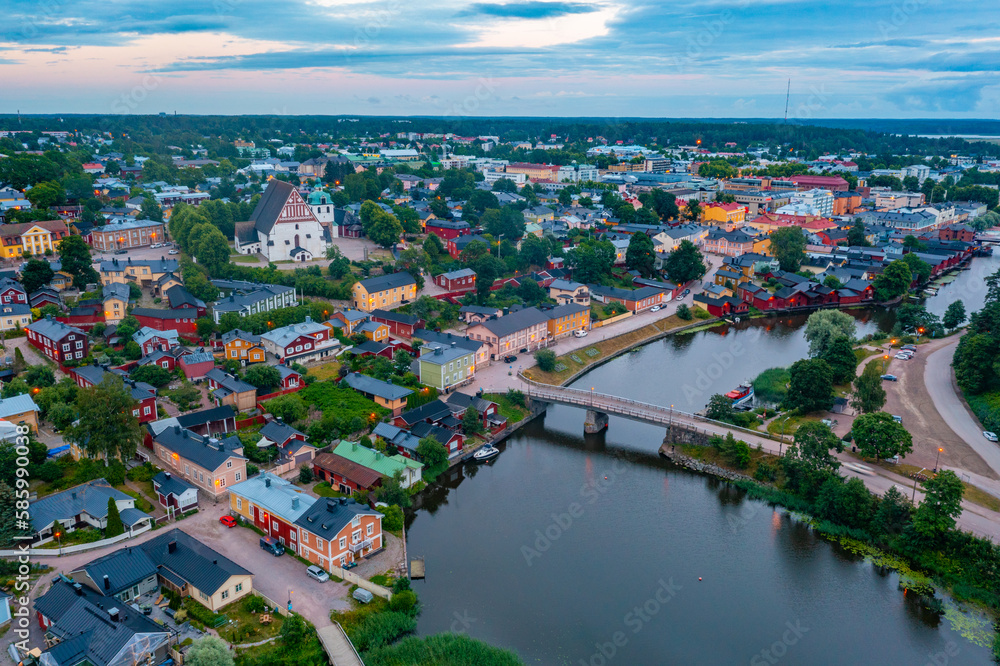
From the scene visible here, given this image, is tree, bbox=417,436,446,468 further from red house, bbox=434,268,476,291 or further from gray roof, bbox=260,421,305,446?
red house, bbox=434,268,476,291

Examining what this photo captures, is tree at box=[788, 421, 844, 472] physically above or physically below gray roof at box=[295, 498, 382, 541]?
above

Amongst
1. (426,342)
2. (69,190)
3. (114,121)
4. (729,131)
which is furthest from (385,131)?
(426,342)

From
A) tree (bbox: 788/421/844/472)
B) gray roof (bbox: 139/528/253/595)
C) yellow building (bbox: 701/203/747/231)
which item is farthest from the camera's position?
yellow building (bbox: 701/203/747/231)

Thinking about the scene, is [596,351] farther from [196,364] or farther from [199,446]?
[199,446]

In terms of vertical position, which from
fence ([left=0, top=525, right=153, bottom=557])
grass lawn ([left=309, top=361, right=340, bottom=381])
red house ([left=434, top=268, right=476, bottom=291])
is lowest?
fence ([left=0, top=525, right=153, bottom=557])

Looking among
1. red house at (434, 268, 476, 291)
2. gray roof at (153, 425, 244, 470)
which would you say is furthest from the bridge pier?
red house at (434, 268, 476, 291)

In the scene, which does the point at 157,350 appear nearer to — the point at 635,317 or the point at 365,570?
the point at 365,570

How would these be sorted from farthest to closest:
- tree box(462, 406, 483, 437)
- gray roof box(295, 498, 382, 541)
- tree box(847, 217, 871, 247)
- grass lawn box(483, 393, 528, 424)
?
tree box(847, 217, 871, 247) < grass lawn box(483, 393, 528, 424) < tree box(462, 406, 483, 437) < gray roof box(295, 498, 382, 541)

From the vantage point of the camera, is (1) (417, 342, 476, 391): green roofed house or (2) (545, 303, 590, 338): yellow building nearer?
(1) (417, 342, 476, 391): green roofed house
